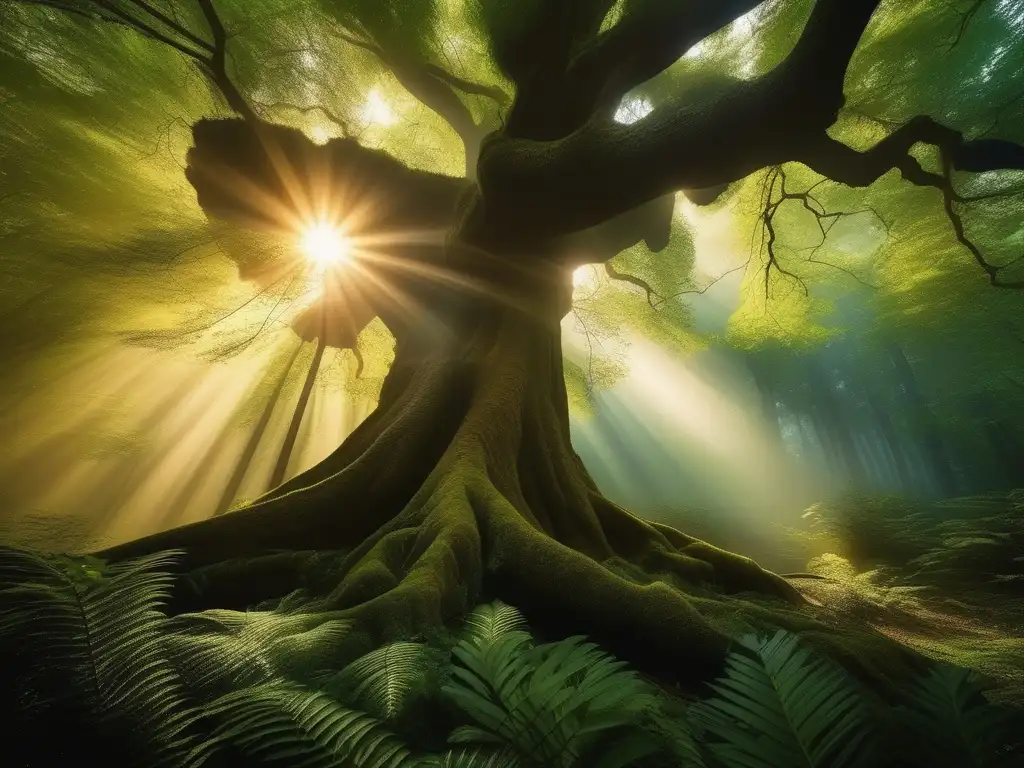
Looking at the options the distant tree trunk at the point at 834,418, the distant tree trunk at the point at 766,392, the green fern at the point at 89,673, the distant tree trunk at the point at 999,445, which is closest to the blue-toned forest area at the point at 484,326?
the green fern at the point at 89,673

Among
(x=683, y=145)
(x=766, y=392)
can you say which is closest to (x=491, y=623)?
(x=683, y=145)

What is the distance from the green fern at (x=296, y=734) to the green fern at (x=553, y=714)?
18cm

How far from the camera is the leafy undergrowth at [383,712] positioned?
0.78 meters

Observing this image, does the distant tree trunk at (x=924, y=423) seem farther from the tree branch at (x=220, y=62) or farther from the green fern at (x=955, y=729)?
the tree branch at (x=220, y=62)

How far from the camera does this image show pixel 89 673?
81 cm

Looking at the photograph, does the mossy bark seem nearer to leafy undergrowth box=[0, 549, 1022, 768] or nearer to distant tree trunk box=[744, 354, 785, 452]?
leafy undergrowth box=[0, 549, 1022, 768]

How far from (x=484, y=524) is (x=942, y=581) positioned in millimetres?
8330

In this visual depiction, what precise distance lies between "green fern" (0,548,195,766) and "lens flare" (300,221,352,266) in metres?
6.13

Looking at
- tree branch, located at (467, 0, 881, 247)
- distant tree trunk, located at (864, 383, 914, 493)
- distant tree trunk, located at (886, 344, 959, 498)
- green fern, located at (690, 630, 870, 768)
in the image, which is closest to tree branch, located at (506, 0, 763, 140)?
tree branch, located at (467, 0, 881, 247)

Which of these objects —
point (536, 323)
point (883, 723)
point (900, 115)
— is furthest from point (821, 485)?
point (883, 723)

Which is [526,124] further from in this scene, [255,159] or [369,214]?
[255,159]

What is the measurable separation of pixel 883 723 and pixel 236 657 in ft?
5.77

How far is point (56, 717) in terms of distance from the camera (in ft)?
2.45

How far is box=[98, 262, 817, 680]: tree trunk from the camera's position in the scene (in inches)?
86.7
